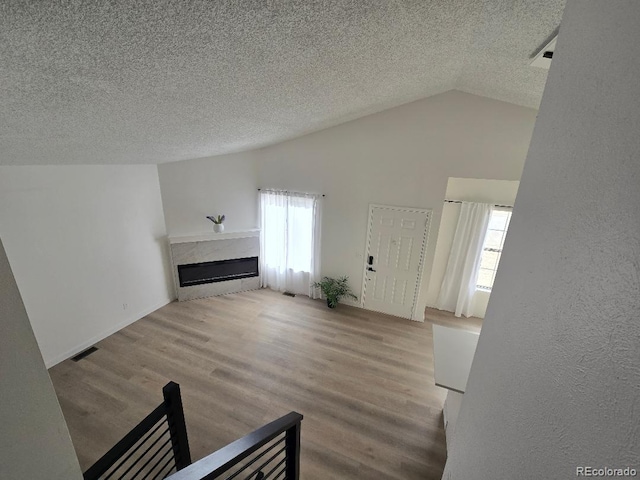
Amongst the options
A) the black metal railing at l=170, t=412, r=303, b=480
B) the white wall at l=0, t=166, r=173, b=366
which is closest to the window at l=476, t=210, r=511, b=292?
the black metal railing at l=170, t=412, r=303, b=480

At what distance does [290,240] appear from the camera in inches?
191

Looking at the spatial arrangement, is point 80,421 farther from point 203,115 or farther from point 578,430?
point 578,430

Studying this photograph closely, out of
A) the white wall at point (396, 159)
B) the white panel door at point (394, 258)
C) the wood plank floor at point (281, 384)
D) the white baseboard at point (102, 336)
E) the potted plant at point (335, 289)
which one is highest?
the white wall at point (396, 159)

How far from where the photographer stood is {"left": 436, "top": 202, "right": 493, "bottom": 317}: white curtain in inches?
161

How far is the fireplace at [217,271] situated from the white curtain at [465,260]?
3562 millimetres

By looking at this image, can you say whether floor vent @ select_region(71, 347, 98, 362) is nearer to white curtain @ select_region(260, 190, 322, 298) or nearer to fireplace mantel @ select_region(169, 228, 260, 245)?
fireplace mantel @ select_region(169, 228, 260, 245)

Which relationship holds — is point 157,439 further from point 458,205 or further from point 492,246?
point 492,246

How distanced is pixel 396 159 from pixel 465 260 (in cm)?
204

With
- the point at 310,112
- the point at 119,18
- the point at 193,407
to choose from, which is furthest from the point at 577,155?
the point at 193,407

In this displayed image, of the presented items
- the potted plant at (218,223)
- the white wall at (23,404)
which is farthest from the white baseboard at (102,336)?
the white wall at (23,404)

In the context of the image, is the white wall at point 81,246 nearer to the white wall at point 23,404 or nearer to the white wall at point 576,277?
the white wall at point 23,404

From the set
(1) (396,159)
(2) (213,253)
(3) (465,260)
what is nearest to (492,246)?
(3) (465,260)

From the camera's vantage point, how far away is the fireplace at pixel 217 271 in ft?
15.0

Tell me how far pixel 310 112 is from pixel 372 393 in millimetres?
3222
